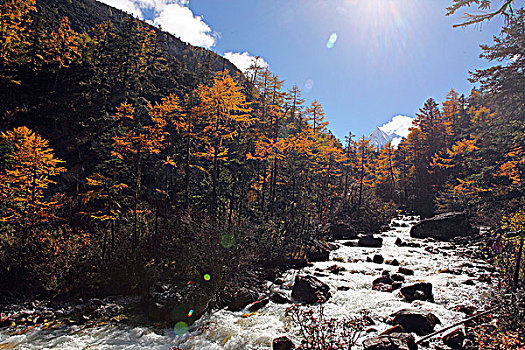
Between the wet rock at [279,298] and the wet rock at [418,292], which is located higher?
the wet rock at [418,292]

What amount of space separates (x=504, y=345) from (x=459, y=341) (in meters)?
1.81

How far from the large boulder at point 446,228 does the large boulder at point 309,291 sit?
55.8 feet

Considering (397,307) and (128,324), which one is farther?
(397,307)

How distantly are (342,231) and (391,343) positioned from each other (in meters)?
20.5

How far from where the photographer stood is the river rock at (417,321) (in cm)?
683

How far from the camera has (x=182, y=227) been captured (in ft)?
41.5

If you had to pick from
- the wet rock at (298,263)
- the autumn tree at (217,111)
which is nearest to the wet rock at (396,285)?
the wet rock at (298,263)

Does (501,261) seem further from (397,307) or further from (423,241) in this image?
(423,241)

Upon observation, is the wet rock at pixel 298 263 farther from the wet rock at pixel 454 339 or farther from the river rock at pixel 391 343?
the wet rock at pixel 454 339

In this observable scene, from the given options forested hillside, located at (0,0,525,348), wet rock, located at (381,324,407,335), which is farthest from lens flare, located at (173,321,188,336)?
wet rock, located at (381,324,407,335)

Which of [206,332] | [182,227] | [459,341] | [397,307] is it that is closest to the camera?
[459,341]

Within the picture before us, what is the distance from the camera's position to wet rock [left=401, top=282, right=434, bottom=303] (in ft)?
30.2

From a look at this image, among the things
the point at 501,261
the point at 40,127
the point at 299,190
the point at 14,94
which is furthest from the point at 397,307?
the point at 14,94

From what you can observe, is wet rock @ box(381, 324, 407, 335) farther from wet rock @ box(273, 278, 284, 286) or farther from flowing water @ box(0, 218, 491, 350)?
wet rock @ box(273, 278, 284, 286)
